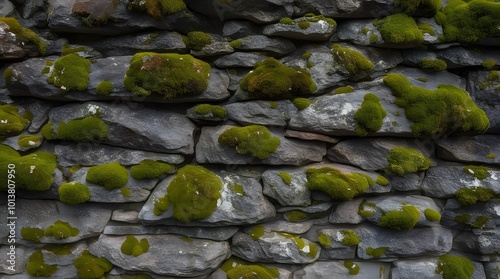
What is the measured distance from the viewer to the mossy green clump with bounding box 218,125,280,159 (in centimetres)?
540

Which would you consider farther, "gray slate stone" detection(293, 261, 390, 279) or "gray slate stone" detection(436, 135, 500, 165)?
"gray slate stone" detection(436, 135, 500, 165)

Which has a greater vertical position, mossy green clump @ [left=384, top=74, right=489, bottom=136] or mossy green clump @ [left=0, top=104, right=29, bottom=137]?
mossy green clump @ [left=384, top=74, right=489, bottom=136]

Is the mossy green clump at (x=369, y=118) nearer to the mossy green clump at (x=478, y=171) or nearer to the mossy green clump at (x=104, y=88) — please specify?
the mossy green clump at (x=478, y=171)

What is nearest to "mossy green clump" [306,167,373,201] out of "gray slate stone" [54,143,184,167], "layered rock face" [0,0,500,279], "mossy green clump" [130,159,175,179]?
"layered rock face" [0,0,500,279]

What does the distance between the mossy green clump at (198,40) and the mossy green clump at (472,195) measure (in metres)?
4.96

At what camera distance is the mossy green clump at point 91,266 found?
16.9ft

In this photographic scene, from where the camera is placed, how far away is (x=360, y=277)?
217 inches

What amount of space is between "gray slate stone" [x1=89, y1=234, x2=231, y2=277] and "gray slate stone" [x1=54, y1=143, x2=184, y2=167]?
1.21m

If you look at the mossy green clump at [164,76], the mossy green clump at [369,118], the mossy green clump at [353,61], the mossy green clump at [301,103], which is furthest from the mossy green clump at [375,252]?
the mossy green clump at [164,76]

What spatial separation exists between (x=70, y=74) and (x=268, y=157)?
3.57m

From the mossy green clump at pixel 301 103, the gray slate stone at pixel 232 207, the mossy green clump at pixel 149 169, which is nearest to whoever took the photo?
the gray slate stone at pixel 232 207

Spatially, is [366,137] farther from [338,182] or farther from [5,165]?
[5,165]

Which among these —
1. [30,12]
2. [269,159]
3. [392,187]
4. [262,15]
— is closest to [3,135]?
[30,12]

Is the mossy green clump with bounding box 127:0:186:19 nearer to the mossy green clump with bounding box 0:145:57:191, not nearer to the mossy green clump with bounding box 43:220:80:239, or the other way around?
the mossy green clump with bounding box 0:145:57:191
